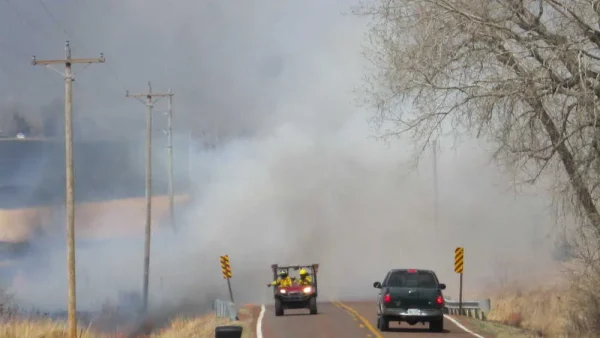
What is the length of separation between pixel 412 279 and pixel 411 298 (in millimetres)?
991

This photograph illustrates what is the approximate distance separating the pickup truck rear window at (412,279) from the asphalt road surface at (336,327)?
1.36 metres

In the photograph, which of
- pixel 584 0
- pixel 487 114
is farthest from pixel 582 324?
pixel 584 0

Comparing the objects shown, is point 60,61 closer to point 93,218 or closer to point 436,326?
point 436,326

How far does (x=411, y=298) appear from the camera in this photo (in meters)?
27.3

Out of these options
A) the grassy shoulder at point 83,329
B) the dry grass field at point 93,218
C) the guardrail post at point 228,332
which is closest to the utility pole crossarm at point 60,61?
the grassy shoulder at point 83,329

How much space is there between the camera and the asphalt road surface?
28273mm

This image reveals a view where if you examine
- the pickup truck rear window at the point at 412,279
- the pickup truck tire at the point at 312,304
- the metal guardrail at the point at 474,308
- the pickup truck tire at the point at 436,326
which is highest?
the pickup truck rear window at the point at 412,279

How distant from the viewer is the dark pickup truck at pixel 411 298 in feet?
90.0

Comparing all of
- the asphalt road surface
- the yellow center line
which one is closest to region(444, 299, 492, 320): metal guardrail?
the asphalt road surface

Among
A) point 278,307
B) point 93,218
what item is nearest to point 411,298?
point 278,307

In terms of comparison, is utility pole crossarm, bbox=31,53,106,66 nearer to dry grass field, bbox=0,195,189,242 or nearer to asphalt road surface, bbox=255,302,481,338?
asphalt road surface, bbox=255,302,481,338

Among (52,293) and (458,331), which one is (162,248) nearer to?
(52,293)

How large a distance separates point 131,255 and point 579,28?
2130 inches

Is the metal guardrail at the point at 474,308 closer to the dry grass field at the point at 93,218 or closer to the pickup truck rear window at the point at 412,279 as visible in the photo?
the pickup truck rear window at the point at 412,279
